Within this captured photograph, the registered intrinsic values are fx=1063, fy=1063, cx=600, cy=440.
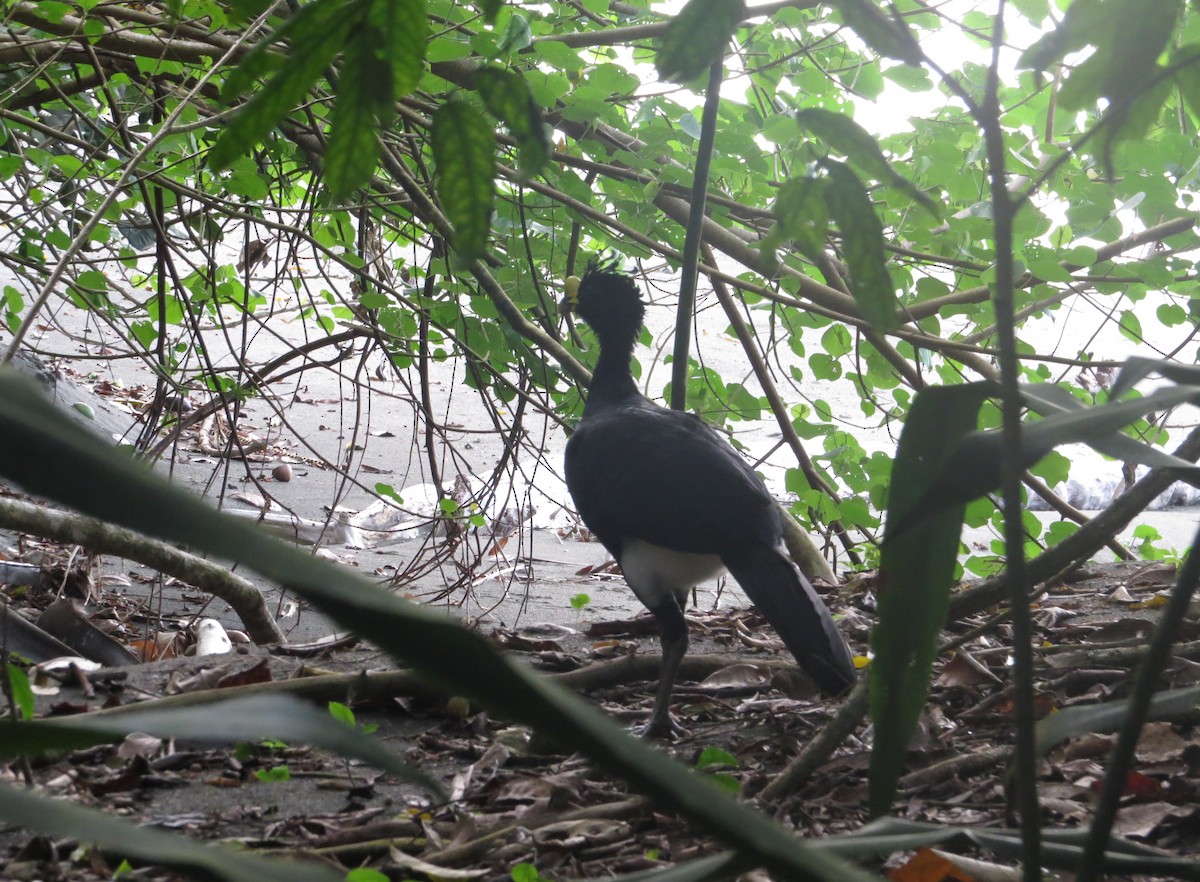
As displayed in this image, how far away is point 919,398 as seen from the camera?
1011 mm

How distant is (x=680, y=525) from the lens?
282cm

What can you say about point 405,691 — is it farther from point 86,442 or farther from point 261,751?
point 86,442

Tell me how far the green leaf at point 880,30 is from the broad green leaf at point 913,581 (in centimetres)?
31

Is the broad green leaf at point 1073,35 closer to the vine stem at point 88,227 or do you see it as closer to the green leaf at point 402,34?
the green leaf at point 402,34

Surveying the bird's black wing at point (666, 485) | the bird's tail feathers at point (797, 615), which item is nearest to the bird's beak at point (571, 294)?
the bird's black wing at point (666, 485)

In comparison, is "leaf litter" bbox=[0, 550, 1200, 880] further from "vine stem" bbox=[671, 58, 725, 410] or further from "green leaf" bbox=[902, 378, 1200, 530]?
"vine stem" bbox=[671, 58, 725, 410]

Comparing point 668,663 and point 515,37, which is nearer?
point 515,37

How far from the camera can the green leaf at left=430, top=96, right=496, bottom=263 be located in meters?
0.97

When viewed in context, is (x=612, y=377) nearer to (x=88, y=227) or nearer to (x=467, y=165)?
(x=88, y=227)

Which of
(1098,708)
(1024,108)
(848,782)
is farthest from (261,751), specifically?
(1024,108)

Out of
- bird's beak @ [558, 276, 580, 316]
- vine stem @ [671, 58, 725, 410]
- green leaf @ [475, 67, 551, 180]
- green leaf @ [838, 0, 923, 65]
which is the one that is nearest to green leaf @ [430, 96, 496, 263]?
green leaf @ [475, 67, 551, 180]

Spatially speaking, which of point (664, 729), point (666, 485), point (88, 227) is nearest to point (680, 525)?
point (666, 485)

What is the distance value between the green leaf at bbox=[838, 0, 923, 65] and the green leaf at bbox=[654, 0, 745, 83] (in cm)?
16

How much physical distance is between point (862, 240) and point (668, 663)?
183 centimetres
